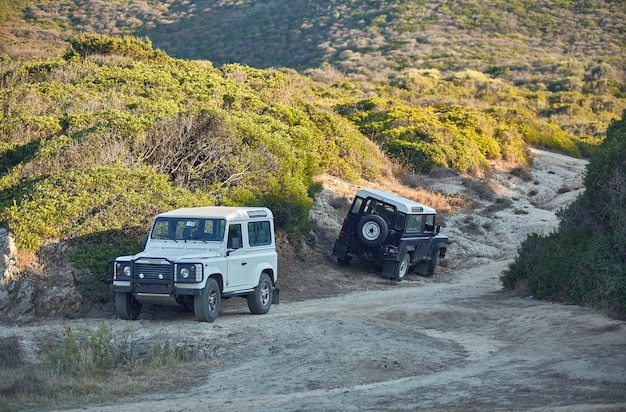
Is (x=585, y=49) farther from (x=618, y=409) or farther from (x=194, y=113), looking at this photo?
(x=618, y=409)

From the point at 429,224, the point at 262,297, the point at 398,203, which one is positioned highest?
the point at 398,203

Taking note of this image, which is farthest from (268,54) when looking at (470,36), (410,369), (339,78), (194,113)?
(410,369)

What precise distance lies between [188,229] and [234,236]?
0.82 metres

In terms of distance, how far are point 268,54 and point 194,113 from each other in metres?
61.9

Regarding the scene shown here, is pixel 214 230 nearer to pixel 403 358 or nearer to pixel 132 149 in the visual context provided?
pixel 403 358

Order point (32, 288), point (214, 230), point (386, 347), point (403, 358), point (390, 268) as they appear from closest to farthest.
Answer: point (403, 358), point (386, 347), point (214, 230), point (32, 288), point (390, 268)

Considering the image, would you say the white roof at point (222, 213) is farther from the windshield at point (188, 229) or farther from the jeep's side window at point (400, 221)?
the jeep's side window at point (400, 221)

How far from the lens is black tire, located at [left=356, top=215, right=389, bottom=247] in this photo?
22.0 m

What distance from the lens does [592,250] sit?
1631 centimetres

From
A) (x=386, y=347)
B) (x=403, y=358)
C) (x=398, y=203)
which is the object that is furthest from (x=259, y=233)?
(x=398, y=203)

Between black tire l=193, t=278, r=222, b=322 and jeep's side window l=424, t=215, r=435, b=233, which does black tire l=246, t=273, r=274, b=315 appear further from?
jeep's side window l=424, t=215, r=435, b=233

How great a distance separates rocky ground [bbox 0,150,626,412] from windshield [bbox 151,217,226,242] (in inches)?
57.1

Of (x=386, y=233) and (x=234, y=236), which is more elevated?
(x=234, y=236)

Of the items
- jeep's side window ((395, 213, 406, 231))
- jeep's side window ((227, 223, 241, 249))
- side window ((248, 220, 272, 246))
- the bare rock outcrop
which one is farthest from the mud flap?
the bare rock outcrop
